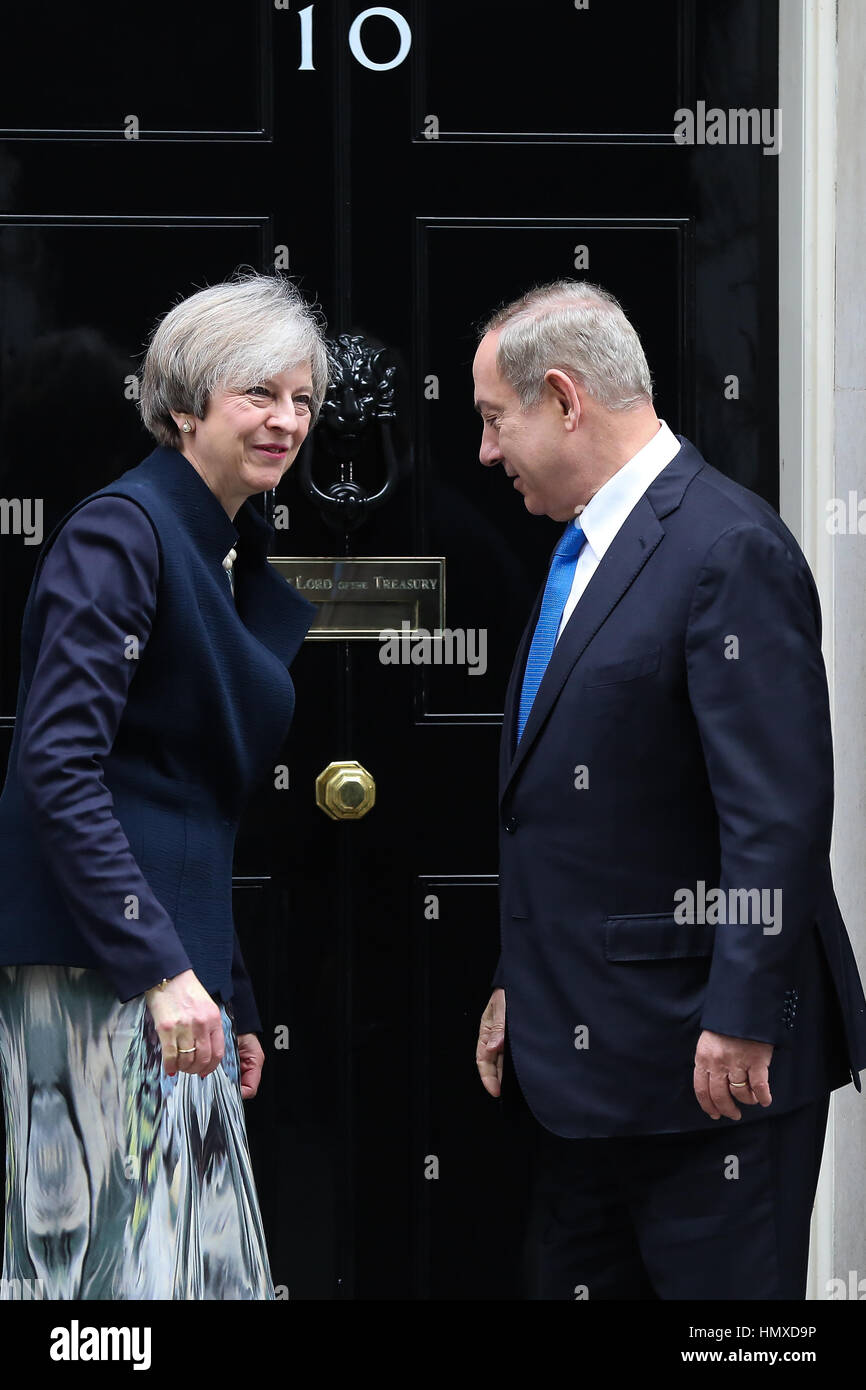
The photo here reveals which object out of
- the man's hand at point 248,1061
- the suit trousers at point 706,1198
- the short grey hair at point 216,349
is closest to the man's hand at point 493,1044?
the suit trousers at point 706,1198

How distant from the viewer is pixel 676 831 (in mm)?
2203

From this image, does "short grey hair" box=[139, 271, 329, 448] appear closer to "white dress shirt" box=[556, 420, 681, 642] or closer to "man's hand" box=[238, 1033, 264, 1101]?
→ "white dress shirt" box=[556, 420, 681, 642]

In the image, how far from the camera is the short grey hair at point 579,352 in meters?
2.33

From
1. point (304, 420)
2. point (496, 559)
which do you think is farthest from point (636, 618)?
point (496, 559)

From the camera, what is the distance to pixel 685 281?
3.19 metres

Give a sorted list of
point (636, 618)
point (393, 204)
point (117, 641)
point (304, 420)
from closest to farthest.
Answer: point (117, 641)
point (636, 618)
point (304, 420)
point (393, 204)

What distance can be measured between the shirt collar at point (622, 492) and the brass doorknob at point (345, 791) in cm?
96

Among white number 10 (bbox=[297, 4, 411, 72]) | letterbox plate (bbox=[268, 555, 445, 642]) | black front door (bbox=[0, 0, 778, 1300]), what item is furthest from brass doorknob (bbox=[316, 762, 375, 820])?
white number 10 (bbox=[297, 4, 411, 72])

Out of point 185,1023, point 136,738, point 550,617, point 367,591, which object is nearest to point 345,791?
point 367,591

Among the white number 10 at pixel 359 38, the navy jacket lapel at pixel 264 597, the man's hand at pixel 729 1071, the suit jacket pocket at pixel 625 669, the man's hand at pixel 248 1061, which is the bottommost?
the man's hand at pixel 248 1061

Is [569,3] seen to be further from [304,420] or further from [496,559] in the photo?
[304,420]

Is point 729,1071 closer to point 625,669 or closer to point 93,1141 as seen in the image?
point 625,669

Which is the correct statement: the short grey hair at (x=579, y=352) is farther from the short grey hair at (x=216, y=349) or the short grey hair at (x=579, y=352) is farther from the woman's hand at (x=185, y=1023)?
the woman's hand at (x=185, y=1023)

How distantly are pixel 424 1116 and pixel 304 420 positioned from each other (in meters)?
1.55
